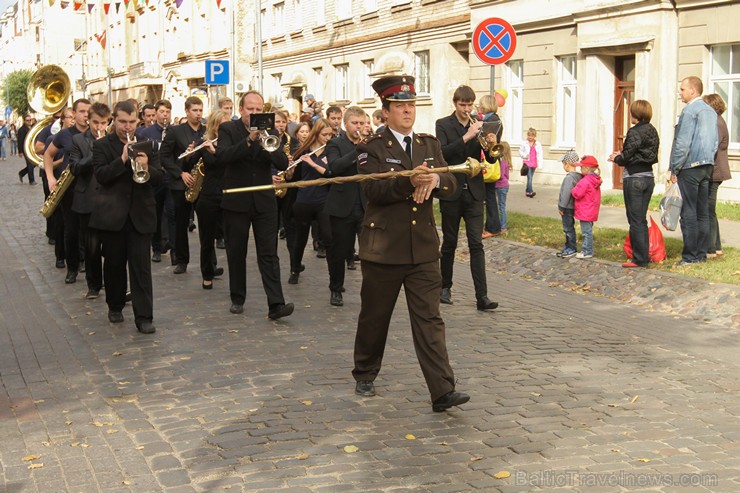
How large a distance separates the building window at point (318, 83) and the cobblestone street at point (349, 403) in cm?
2957

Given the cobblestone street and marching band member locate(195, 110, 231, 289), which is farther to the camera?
marching band member locate(195, 110, 231, 289)

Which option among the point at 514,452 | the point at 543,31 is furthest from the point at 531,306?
the point at 543,31

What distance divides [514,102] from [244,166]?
701 inches

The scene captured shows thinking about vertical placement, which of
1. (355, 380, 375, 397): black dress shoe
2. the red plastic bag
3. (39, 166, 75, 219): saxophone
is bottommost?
(355, 380, 375, 397): black dress shoe

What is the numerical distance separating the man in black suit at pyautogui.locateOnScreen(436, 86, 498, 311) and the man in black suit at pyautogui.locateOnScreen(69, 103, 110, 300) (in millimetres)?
3310

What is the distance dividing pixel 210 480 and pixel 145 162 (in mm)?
4180

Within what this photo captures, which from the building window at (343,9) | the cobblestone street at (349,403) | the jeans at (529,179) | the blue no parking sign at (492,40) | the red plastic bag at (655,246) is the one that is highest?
the building window at (343,9)

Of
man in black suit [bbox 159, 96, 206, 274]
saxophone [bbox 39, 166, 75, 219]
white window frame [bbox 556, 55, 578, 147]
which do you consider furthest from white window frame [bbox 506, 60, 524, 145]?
saxophone [bbox 39, 166, 75, 219]

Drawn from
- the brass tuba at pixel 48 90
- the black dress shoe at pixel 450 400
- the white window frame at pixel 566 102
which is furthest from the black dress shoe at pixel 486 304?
the white window frame at pixel 566 102

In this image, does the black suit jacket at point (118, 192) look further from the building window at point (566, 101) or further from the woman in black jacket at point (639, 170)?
the building window at point (566, 101)

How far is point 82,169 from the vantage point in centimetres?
1012

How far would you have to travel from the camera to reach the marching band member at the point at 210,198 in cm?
1002

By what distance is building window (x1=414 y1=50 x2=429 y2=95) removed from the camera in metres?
31.0

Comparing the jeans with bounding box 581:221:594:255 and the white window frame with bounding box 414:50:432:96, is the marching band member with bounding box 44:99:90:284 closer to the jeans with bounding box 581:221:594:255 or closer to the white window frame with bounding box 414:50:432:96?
the jeans with bounding box 581:221:594:255
